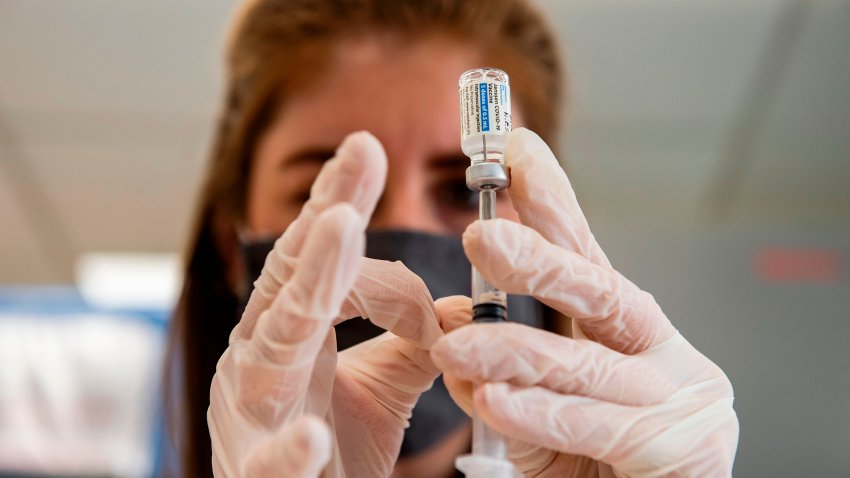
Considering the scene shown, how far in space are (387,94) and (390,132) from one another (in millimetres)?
76

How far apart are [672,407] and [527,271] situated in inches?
6.9

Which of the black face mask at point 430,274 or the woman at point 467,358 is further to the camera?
the black face mask at point 430,274

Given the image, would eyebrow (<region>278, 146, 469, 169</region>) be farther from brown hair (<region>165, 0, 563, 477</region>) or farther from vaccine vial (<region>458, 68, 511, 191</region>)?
vaccine vial (<region>458, 68, 511, 191</region>)

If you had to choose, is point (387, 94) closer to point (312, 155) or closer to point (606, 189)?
point (312, 155)

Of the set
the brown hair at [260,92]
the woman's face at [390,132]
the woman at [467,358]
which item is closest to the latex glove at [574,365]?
the woman at [467,358]

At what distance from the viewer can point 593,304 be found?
61 cm

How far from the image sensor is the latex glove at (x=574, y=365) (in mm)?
570

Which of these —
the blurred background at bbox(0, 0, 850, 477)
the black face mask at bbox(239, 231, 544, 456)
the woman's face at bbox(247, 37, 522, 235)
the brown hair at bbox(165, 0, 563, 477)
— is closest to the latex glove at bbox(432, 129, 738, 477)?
the black face mask at bbox(239, 231, 544, 456)

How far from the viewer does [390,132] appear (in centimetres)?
127

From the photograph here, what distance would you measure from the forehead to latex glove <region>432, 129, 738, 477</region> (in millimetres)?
619

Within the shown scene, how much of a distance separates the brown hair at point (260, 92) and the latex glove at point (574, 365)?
805mm

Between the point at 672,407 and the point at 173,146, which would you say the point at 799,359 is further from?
the point at 173,146

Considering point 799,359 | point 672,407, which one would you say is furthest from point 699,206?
point 672,407

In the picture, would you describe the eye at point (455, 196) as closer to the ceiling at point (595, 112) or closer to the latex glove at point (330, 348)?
the latex glove at point (330, 348)
